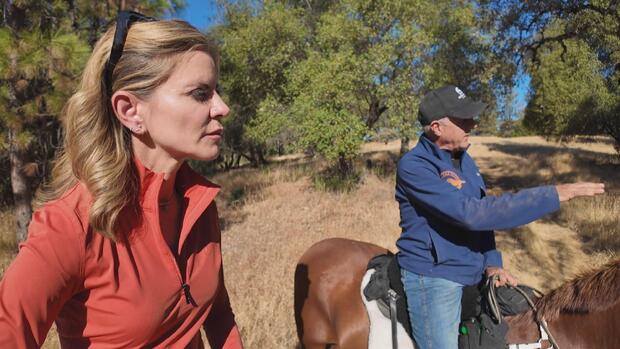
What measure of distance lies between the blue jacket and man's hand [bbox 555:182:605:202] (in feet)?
0.28

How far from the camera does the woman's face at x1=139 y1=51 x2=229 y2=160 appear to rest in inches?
47.3

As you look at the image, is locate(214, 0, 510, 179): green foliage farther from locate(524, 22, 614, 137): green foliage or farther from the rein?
the rein

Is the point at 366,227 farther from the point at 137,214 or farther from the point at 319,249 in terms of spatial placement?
the point at 137,214

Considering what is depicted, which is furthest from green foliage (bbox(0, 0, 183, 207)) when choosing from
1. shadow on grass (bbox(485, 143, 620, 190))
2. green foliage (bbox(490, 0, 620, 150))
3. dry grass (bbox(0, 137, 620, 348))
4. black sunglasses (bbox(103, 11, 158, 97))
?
shadow on grass (bbox(485, 143, 620, 190))

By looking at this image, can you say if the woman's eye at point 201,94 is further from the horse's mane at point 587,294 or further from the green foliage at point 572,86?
the green foliage at point 572,86

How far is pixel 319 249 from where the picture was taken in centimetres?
391

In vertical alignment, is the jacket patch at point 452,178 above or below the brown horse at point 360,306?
above

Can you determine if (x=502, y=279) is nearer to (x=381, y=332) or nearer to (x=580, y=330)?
(x=580, y=330)

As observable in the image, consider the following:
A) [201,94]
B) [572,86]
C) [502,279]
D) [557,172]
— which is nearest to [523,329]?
[502,279]

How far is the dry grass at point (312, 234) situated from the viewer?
17.5ft

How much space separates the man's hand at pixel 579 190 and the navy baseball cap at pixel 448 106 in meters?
0.70

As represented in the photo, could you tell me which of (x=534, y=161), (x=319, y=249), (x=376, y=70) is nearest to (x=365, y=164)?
(x=376, y=70)

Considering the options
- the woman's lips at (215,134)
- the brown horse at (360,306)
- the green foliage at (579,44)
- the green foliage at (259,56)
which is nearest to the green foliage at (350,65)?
the green foliage at (259,56)

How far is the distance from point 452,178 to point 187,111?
5.49ft
